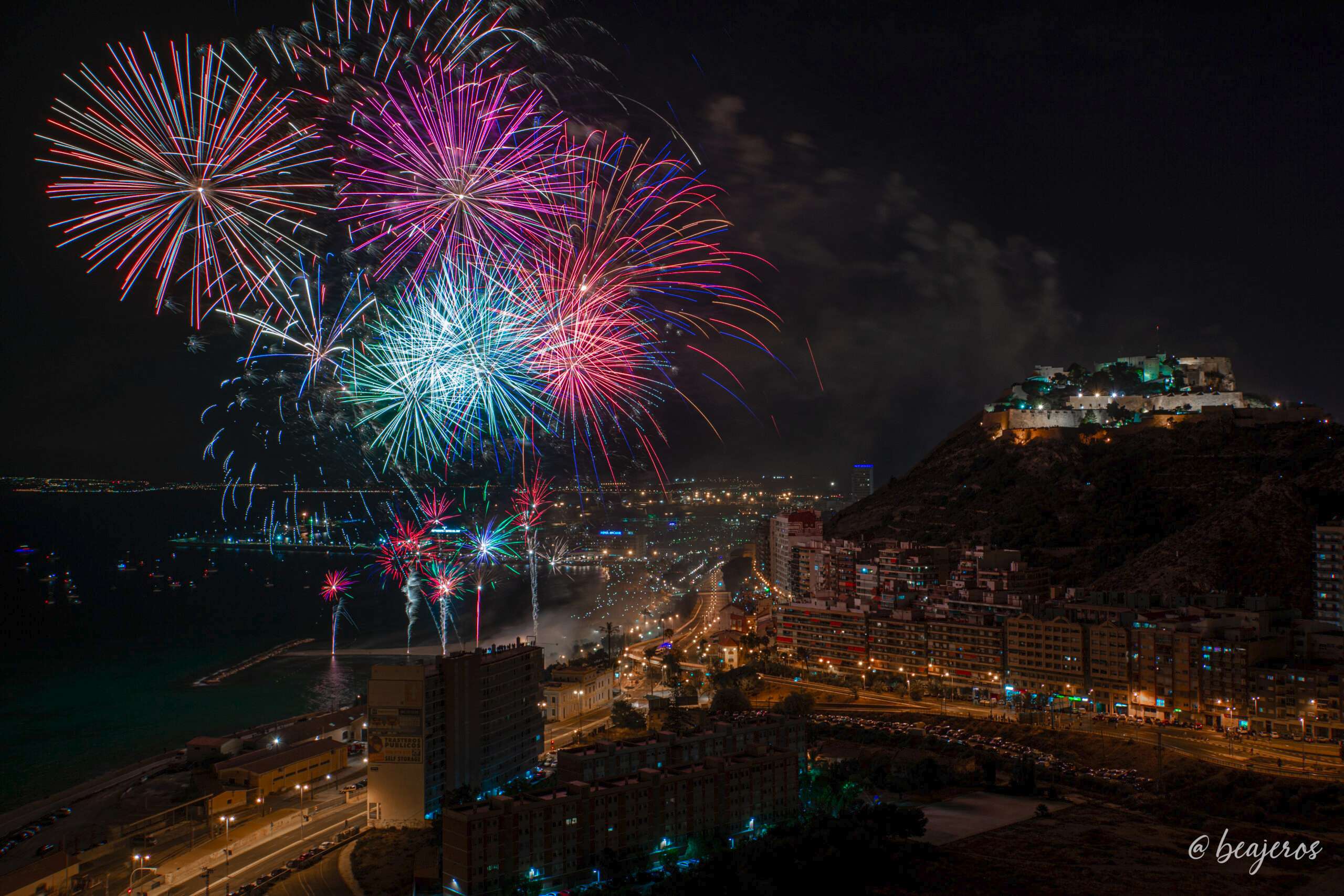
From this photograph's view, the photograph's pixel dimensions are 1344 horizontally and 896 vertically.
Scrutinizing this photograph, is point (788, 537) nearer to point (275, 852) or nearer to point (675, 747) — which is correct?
point (675, 747)

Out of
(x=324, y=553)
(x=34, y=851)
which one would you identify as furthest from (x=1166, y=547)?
(x=324, y=553)

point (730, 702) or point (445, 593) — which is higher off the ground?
point (445, 593)

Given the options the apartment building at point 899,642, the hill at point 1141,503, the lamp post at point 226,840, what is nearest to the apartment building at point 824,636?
the apartment building at point 899,642

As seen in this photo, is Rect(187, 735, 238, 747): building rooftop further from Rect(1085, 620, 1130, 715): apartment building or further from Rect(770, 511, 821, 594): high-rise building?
Rect(770, 511, 821, 594): high-rise building

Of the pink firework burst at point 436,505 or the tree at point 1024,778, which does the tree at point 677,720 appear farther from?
the pink firework burst at point 436,505

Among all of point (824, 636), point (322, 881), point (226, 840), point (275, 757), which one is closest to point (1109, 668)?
point (824, 636)

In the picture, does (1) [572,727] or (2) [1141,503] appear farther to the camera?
(2) [1141,503]
